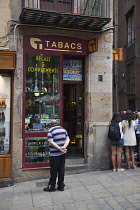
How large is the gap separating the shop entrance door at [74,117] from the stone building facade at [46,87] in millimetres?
393

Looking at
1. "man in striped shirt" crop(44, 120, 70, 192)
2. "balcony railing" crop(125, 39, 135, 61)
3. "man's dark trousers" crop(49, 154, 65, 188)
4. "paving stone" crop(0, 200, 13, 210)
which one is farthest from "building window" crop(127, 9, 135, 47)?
"paving stone" crop(0, 200, 13, 210)

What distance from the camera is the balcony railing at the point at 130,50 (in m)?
19.3

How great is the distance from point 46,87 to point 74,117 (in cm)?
250

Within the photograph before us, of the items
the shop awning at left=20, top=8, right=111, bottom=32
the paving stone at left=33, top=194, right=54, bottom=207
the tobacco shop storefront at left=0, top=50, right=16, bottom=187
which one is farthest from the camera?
the tobacco shop storefront at left=0, top=50, right=16, bottom=187

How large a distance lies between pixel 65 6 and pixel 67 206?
6.03m

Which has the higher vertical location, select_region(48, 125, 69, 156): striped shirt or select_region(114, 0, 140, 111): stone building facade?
select_region(114, 0, 140, 111): stone building facade

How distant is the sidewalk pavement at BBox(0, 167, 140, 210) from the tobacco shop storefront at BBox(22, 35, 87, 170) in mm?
1006

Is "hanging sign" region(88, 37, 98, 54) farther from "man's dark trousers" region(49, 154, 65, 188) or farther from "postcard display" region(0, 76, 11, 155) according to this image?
"man's dark trousers" region(49, 154, 65, 188)

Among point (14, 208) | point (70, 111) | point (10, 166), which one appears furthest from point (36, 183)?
point (70, 111)

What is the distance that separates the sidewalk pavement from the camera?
488cm

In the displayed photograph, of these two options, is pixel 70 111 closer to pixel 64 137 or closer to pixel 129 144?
pixel 129 144

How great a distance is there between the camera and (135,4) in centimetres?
1881

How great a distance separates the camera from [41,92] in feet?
23.9

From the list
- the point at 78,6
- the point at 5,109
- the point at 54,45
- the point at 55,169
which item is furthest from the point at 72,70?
the point at 55,169
